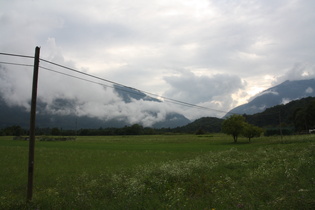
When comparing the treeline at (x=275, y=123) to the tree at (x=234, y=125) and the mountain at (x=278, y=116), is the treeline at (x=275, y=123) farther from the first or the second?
the tree at (x=234, y=125)

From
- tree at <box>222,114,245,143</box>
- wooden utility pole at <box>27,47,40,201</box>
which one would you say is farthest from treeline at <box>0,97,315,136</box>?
wooden utility pole at <box>27,47,40,201</box>

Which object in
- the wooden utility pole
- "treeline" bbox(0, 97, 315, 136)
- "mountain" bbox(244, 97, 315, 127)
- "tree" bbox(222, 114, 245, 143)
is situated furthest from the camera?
"mountain" bbox(244, 97, 315, 127)

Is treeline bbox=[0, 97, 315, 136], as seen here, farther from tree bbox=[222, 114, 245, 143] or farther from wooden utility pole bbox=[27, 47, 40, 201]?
wooden utility pole bbox=[27, 47, 40, 201]

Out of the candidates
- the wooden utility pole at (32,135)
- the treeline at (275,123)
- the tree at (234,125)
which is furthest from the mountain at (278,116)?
the wooden utility pole at (32,135)

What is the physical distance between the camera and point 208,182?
15344mm

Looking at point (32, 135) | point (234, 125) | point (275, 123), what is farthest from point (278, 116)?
point (32, 135)

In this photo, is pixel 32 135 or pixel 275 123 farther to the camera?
pixel 275 123

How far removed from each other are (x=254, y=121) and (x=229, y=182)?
136971mm

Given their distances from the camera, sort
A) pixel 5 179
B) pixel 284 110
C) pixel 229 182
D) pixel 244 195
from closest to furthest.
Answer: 1. pixel 244 195
2. pixel 229 182
3. pixel 5 179
4. pixel 284 110

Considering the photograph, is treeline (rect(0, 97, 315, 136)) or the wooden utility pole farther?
treeline (rect(0, 97, 315, 136))

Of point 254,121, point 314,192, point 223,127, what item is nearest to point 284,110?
point 254,121

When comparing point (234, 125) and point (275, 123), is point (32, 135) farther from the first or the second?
point (275, 123)

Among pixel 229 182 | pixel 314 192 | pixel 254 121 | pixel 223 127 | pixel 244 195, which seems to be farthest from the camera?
pixel 254 121

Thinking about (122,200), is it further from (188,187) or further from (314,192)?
(314,192)
